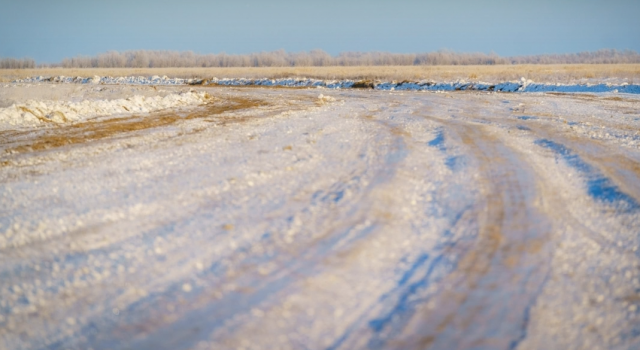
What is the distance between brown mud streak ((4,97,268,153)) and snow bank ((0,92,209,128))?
968 mm

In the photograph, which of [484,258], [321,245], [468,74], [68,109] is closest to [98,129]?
[68,109]

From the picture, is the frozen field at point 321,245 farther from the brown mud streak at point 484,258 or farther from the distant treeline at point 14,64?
the distant treeline at point 14,64

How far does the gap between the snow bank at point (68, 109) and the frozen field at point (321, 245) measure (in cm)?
370

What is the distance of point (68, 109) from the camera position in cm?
1330

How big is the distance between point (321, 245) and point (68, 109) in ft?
37.8

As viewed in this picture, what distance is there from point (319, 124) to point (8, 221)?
747cm

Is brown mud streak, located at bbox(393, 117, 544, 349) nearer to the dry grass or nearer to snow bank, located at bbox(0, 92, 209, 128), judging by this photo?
snow bank, located at bbox(0, 92, 209, 128)

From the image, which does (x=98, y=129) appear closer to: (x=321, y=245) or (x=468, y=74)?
(x=321, y=245)

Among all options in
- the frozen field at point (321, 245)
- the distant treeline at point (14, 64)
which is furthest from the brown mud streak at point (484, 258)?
the distant treeline at point (14, 64)

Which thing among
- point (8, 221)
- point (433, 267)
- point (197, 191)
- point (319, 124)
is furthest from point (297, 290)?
point (319, 124)

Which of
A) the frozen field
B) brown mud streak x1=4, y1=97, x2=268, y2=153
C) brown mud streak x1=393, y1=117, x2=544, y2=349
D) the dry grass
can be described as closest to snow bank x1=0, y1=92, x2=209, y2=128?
brown mud streak x1=4, y1=97, x2=268, y2=153

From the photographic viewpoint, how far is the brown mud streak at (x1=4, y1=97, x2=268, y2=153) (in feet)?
31.0

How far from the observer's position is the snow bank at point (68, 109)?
481 inches

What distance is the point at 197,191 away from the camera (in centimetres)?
588
